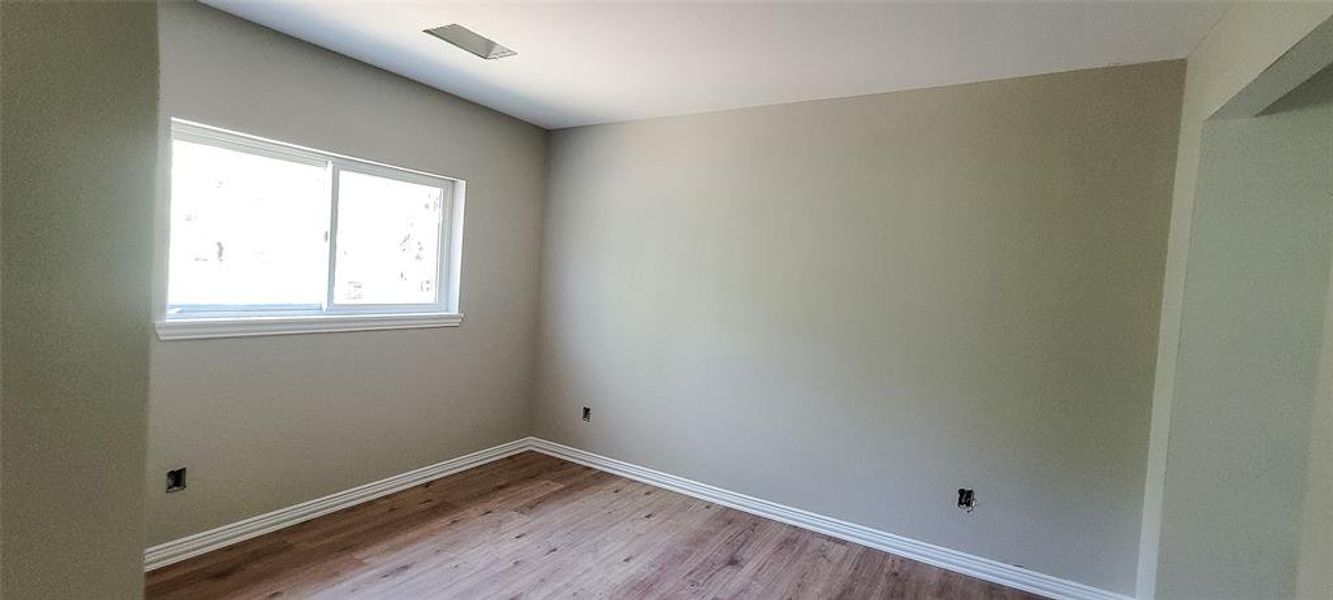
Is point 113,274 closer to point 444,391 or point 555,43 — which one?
point 555,43

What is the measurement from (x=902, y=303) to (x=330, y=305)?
3011mm

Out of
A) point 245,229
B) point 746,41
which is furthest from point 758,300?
point 245,229

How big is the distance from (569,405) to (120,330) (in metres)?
3.58

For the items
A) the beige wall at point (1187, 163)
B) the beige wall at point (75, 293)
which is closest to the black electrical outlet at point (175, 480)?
the beige wall at point (75, 293)

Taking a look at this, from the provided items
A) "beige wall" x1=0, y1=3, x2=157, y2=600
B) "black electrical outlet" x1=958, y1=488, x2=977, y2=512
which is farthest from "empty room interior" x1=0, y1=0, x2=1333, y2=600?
"beige wall" x1=0, y1=3, x2=157, y2=600

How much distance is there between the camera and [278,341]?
107 inches

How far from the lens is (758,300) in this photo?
3318 mm

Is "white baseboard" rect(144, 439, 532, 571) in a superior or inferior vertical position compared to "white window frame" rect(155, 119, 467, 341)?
inferior

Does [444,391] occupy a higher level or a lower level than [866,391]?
lower

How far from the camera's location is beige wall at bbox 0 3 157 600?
0.48 metres

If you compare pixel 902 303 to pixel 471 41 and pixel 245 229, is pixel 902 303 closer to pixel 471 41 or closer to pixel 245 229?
pixel 471 41

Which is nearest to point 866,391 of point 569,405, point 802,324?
point 802,324

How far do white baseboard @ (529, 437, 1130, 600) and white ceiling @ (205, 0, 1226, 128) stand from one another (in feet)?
7.61

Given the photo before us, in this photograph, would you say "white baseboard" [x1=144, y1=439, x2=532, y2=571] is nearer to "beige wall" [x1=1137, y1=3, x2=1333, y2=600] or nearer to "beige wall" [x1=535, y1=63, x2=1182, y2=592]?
"beige wall" [x1=535, y1=63, x2=1182, y2=592]
